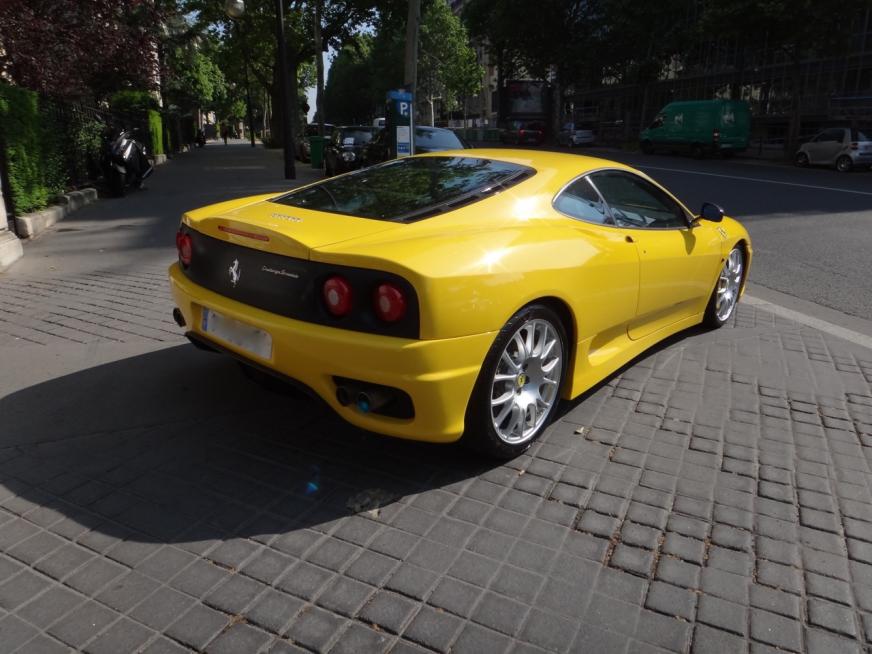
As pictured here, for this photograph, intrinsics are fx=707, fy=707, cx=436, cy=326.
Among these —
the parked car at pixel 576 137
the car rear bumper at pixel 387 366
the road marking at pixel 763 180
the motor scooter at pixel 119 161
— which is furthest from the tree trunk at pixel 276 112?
the car rear bumper at pixel 387 366

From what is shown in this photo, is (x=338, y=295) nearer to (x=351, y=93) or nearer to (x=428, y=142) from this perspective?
(x=428, y=142)

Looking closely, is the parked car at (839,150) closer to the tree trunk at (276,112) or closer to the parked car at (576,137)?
the parked car at (576,137)

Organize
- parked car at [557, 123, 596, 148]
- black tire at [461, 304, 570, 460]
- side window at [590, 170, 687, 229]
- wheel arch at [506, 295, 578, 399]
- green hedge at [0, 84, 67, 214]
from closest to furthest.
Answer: black tire at [461, 304, 570, 460] → wheel arch at [506, 295, 578, 399] → side window at [590, 170, 687, 229] → green hedge at [0, 84, 67, 214] → parked car at [557, 123, 596, 148]

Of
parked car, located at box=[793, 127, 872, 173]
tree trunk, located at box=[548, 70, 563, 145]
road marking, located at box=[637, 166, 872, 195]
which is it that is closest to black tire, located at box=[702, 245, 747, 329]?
road marking, located at box=[637, 166, 872, 195]

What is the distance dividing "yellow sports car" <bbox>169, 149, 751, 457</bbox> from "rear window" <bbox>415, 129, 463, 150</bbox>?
39.7 feet

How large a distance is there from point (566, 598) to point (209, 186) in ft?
50.7

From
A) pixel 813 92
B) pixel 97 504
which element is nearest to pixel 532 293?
pixel 97 504


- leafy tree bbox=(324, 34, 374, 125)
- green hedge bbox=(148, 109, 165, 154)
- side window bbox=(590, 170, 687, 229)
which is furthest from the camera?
leafy tree bbox=(324, 34, 374, 125)

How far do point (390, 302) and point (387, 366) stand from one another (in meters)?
0.24

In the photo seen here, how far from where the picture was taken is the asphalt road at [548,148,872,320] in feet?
22.6

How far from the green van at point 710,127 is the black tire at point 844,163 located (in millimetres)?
6841

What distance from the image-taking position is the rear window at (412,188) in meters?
3.37

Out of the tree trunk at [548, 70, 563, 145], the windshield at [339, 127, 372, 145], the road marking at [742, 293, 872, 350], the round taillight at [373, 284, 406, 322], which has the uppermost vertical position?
the tree trunk at [548, 70, 563, 145]

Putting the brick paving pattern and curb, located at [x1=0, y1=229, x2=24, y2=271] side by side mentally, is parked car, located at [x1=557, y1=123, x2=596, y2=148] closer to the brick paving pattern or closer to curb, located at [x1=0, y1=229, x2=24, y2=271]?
curb, located at [x1=0, y1=229, x2=24, y2=271]
